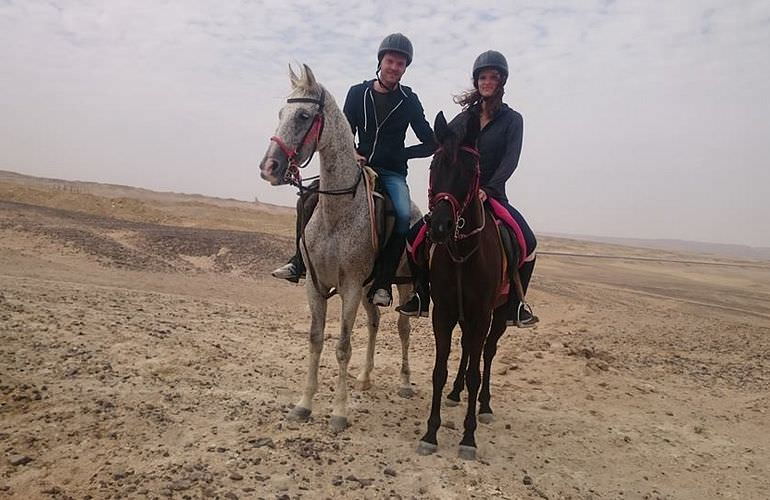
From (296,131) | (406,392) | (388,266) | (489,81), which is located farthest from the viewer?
(406,392)

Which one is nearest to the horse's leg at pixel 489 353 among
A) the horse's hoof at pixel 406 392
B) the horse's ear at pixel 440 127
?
the horse's hoof at pixel 406 392

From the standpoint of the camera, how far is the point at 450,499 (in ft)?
12.7

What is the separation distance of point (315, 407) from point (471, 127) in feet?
11.1

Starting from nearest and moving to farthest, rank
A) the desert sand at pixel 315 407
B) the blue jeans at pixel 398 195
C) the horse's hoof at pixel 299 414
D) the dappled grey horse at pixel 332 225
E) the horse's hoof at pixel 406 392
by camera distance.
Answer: the desert sand at pixel 315 407 < the dappled grey horse at pixel 332 225 < the horse's hoof at pixel 299 414 < the blue jeans at pixel 398 195 < the horse's hoof at pixel 406 392

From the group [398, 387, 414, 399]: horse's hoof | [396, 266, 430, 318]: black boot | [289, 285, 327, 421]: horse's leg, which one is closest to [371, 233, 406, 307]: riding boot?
[396, 266, 430, 318]: black boot

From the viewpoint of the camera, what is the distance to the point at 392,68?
17.8 feet

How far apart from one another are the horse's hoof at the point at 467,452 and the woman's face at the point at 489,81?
3.68 metres

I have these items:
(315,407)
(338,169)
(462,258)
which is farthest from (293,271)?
(462,258)

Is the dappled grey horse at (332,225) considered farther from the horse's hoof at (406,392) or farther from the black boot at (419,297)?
the horse's hoof at (406,392)

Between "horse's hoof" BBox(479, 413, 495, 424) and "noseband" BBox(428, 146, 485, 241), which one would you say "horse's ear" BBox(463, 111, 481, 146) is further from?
"horse's hoof" BBox(479, 413, 495, 424)

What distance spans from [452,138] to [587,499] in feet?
10.9

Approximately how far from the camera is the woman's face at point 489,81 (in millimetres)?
5328

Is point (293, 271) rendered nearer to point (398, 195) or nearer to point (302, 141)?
point (398, 195)

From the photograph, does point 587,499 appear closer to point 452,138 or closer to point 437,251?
point 437,251
